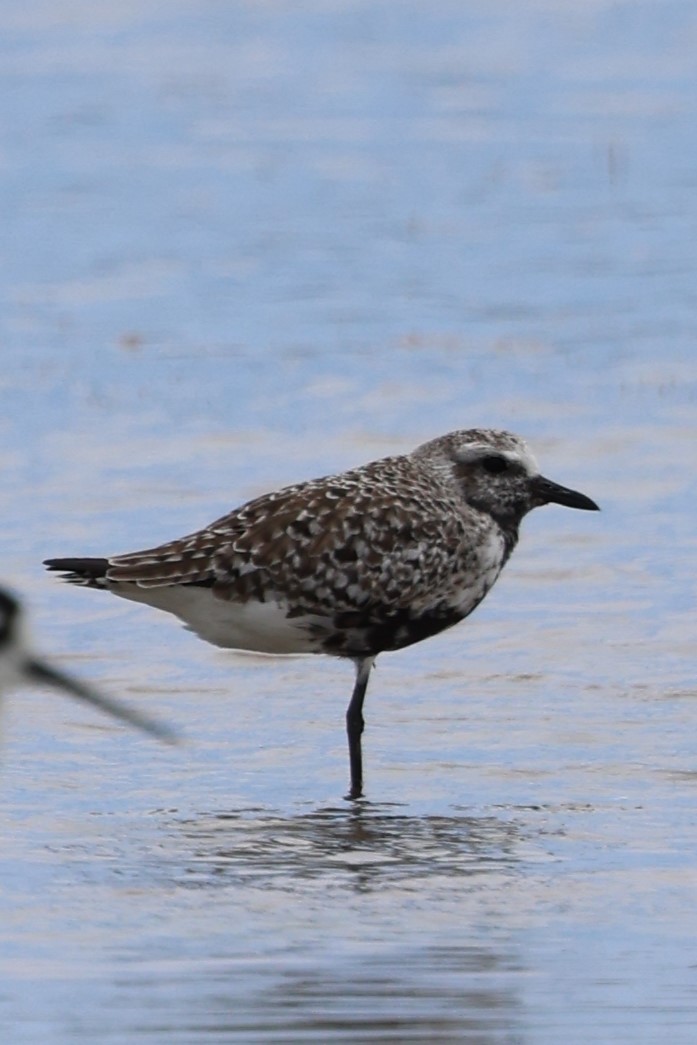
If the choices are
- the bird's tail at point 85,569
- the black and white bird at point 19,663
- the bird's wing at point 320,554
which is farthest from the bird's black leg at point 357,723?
the black and white bird at point 19,663

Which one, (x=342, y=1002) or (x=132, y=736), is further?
(x=132, y=736)

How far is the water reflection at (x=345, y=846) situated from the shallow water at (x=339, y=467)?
2cm

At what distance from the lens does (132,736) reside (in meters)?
11.2

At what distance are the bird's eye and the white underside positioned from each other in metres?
1.15

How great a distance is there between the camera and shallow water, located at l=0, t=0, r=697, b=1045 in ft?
26.7

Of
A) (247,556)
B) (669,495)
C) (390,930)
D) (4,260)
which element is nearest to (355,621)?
(247,556)

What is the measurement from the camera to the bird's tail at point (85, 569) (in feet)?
35.4

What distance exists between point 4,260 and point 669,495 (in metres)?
8.73

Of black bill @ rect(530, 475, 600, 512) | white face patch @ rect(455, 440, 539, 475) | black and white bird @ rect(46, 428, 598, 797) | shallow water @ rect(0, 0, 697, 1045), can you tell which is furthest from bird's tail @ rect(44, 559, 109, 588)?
black bill @ rect(530, 475, 600, 512)

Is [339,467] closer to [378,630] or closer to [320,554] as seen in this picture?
[378,630]

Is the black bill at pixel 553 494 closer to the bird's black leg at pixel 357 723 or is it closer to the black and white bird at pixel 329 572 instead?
the black and white bird at pixel 329 572

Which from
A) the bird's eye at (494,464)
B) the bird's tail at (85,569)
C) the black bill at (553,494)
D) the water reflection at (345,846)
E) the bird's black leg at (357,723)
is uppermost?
the bird's eye at (494,464)

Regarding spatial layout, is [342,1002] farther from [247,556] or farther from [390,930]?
[247,556]

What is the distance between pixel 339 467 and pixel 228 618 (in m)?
5.14
